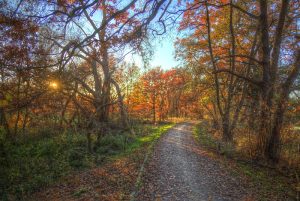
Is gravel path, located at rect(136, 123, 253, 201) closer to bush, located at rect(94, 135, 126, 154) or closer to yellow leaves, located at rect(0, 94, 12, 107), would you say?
bush, located at rect(94, 135, 126, 154)

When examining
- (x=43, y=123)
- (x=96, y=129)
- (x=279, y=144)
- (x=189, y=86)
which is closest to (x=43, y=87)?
(x=96, y=129)

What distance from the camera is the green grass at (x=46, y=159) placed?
7065 millimetres

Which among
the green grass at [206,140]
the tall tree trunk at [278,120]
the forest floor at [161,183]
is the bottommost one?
the forest floor at [161,183]

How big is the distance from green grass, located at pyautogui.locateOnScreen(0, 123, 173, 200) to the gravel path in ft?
10.4

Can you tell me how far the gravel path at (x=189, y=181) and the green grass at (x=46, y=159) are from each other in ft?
10.4

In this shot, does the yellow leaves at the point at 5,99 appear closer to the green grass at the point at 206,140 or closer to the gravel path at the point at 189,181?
the gravel path at the point at 189,181

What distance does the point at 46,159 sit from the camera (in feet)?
29.5

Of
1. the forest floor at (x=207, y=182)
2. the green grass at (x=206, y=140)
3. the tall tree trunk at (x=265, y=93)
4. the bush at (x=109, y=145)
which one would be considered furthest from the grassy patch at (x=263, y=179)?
the bush at (x=109, y=145)

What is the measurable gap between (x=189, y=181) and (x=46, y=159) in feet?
22.5

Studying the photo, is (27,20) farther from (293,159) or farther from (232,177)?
(293,159)

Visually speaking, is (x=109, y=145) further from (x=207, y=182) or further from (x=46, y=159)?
(x=207, y=182)

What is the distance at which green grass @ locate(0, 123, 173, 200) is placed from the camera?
706 cm

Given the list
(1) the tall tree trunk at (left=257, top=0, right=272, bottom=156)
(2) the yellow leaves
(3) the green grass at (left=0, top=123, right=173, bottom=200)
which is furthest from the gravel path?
(2) the yellow leaves

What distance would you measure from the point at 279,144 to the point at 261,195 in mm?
2748
